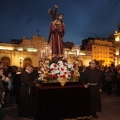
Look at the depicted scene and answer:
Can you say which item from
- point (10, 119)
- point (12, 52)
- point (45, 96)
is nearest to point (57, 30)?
point (45, 96)

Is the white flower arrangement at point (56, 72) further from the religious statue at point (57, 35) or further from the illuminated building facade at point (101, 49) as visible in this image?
the illuminated building facade at point (101, 49)

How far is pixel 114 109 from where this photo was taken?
9.55 m

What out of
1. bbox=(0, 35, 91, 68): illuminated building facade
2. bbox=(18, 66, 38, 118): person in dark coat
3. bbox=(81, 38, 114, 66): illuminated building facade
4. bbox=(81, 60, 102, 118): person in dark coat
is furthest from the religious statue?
bbox=(81, 38, 114, 66): illuminated building facade

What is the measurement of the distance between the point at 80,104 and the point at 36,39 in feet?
149

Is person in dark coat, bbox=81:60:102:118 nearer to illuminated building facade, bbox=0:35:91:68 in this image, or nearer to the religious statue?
the religious statue

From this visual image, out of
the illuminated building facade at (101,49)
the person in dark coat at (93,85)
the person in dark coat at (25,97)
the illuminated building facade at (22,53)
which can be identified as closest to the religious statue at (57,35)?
the person in dark coat at (93,85)

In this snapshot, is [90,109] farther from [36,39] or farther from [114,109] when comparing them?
[36,39]

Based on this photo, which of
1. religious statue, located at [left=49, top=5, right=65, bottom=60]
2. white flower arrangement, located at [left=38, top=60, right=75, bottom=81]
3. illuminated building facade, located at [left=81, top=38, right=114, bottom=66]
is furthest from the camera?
illuminated building facade, located at [left=81, top=38, right=114, bottom=66]

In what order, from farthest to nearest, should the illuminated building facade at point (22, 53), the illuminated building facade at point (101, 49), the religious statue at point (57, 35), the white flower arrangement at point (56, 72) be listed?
the illuminated building facade at point (101, 49) < the illuminated building facade at point (22, 53) < the religious statue at point (57, 35) < the white flower arrangement at point (56, 72)

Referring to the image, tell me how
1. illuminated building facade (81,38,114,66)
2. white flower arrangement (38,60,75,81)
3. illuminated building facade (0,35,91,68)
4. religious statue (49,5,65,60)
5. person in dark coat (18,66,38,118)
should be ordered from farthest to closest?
illuminated building facade (81,38,114,66), illuminated building facade (0,35,91,68), religious statue (49,5,65,60), person in dark coat (18,66,38,118), white flower arrangement (38,60,75,81)

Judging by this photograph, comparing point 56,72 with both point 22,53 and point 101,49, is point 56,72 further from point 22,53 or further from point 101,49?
point 101,49

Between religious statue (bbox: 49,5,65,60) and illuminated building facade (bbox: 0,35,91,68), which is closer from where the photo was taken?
religious statue (bbox: 49,5,65,60)

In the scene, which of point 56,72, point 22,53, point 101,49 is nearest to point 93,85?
point 56,72

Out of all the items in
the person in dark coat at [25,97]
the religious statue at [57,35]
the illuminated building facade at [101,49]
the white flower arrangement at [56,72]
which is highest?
the illuminated building facade at [101,49]
